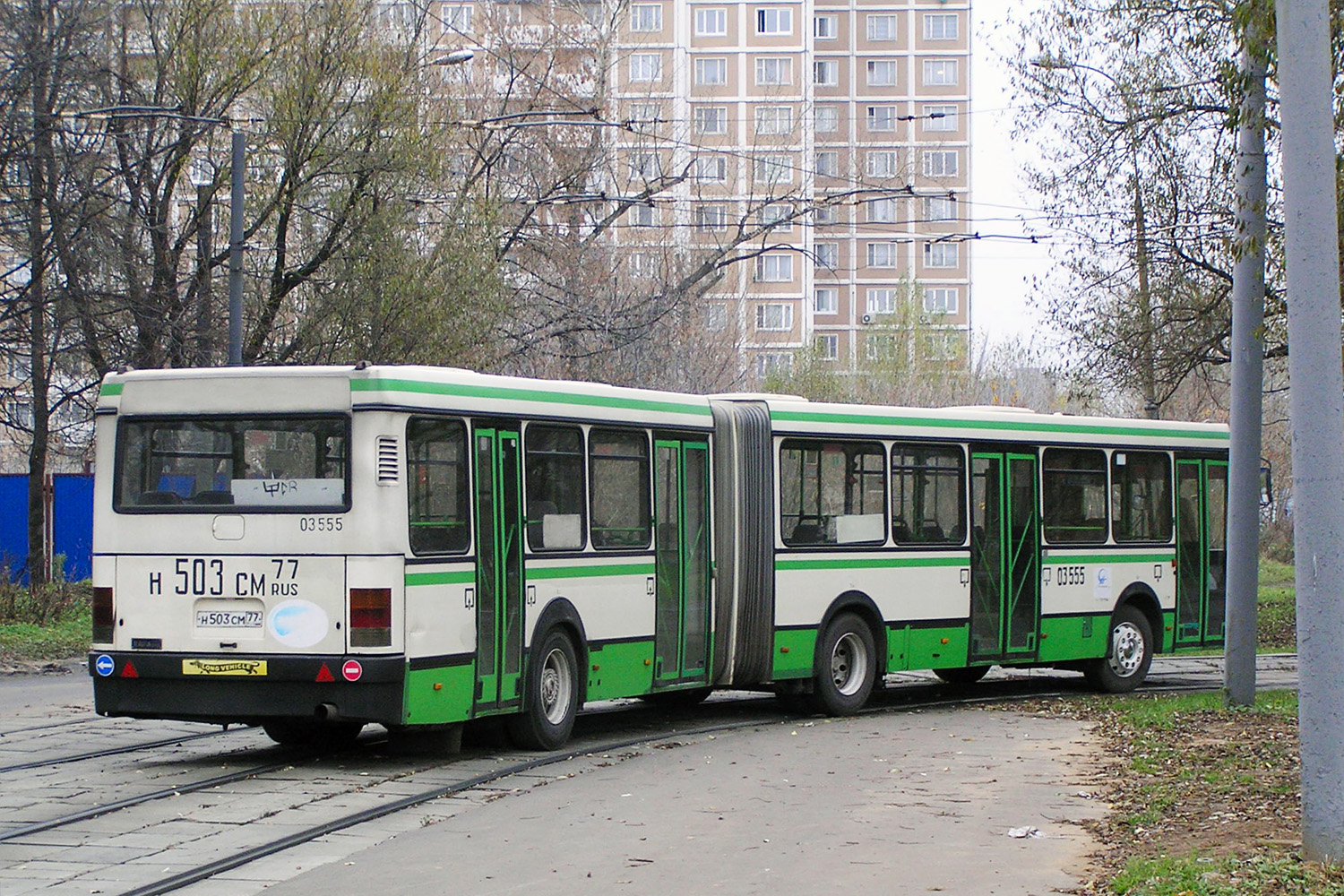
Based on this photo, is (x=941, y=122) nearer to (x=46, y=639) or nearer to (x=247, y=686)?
(x=46, y=639)

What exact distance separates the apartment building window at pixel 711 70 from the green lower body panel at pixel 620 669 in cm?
8527

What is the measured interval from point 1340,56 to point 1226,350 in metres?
14.9

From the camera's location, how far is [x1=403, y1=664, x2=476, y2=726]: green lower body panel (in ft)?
40.4

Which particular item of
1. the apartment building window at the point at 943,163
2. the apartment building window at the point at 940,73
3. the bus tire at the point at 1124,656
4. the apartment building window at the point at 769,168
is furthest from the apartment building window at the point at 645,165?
the apartment building window at the point at 940,73

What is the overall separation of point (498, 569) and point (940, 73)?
104m

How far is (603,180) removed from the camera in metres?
46.8

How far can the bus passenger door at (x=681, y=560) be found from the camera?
15344 mm

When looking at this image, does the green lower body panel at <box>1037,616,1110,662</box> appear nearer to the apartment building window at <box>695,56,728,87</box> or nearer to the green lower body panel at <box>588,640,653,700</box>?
the green lower body panel at <box>588,640,653,700</box>

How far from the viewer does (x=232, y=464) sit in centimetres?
1278

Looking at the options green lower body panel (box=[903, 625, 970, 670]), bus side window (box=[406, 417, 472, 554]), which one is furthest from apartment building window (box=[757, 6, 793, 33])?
bus side window (box=[406, 417, 472, 554])

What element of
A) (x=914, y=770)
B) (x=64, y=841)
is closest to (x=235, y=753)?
(x=64, y=841)

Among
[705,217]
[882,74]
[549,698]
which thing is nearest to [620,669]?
[549,698]

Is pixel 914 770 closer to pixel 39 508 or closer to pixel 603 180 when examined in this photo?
pixel 39 508

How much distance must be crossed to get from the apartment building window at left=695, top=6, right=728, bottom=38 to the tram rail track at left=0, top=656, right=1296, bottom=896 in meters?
77.2
